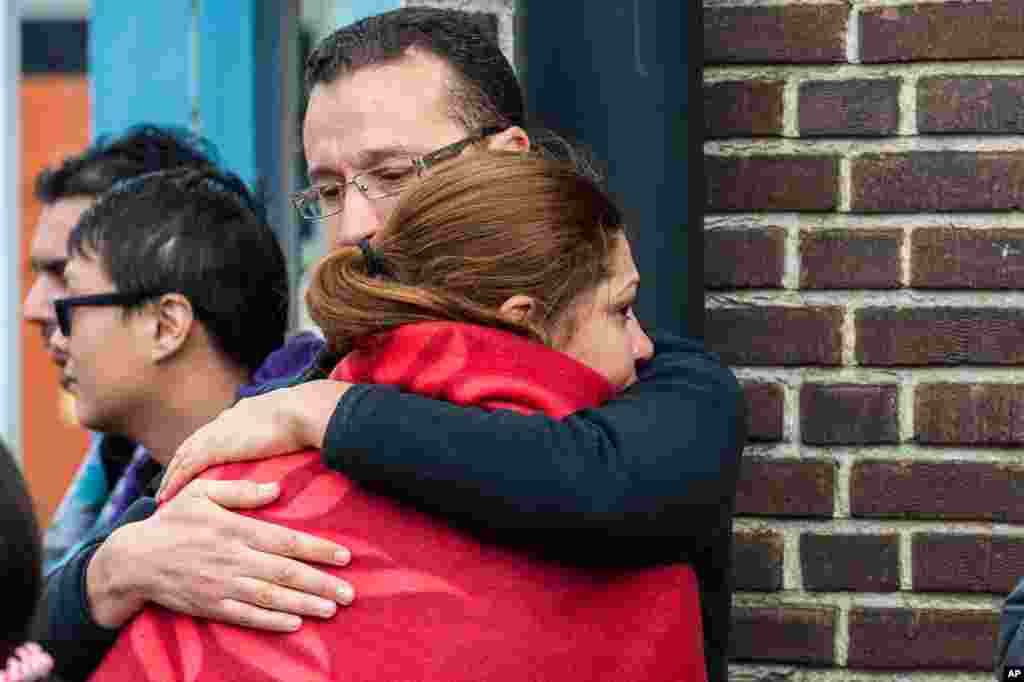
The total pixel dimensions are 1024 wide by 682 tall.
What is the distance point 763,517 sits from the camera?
283cm

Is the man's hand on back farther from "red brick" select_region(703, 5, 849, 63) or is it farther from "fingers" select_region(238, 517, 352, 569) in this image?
"red brick" select_region(703, 5, 849, 63)

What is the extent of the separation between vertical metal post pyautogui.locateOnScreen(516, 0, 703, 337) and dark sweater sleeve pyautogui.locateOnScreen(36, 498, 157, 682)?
85 cm

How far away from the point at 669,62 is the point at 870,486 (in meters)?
0.74

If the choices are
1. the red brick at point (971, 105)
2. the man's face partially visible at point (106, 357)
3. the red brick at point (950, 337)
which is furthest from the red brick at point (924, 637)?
the man's face partially visible at point (106, 357)

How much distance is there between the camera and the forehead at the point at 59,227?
3.96m

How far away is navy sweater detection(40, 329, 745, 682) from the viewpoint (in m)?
1.76

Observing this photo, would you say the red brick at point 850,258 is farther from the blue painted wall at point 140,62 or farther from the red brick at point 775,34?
the blue painted wall at point 140,62

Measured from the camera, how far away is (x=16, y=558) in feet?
4.94

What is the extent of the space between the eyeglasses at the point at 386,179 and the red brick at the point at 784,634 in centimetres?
89

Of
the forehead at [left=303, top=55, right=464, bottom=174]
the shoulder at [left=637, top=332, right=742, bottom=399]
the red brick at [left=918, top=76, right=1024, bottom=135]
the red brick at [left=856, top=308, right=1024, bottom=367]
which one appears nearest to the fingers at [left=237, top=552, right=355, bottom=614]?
the shoulder at [left=637, top=332, right=742, bottom=399]

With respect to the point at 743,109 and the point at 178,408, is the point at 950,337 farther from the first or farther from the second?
the point at 178,408

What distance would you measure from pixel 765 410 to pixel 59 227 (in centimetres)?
187

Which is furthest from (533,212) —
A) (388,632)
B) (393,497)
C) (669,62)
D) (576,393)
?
(669,62)

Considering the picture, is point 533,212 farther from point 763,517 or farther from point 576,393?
point 763,517
